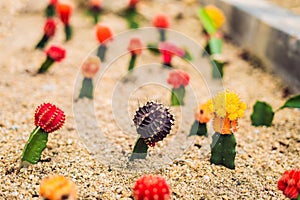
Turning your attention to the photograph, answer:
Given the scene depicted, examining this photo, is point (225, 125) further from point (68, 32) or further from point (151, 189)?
point (68, 32)

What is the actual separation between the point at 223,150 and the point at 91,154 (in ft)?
1.43

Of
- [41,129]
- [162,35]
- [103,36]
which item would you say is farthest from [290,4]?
[41,129]

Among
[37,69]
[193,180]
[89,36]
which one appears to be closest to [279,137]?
[193,180]

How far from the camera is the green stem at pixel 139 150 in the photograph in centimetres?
141

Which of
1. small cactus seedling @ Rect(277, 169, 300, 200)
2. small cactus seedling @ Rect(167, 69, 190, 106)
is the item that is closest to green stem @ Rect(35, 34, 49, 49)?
small cactus seedling @ Rect(167, 69, 190, 106)

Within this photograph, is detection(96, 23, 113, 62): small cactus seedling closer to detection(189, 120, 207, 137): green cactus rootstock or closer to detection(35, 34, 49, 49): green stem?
detection(35, 34, 49, 49): green stem

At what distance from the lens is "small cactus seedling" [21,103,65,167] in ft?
4.29

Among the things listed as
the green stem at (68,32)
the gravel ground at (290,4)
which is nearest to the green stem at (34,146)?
the green stem at (68,32)

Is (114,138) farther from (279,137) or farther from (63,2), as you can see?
(63,2)

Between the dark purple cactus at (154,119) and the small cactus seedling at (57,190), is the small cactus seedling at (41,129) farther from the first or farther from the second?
the small cactus seedling at (57,190)

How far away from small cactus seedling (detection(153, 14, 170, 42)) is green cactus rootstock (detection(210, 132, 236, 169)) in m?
1.19

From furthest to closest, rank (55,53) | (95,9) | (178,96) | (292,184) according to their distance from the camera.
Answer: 1. (95,9)
2. (55,53)
3. (178,96)
4. (292,184)

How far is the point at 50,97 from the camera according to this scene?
1937 millimetres

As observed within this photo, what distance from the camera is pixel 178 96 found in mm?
1900
